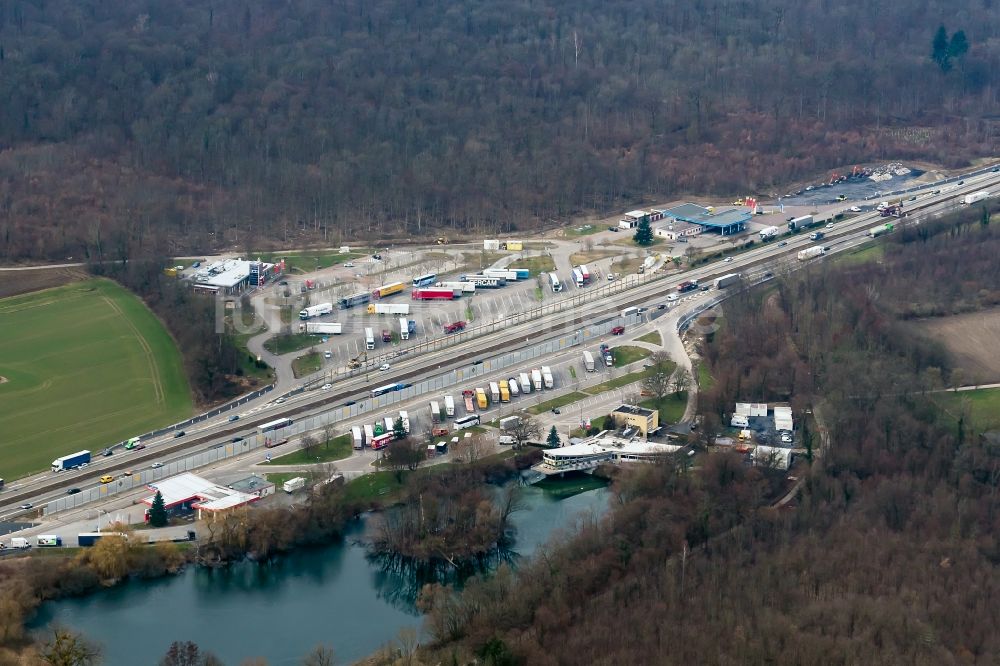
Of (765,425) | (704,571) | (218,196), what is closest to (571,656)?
(704,571)

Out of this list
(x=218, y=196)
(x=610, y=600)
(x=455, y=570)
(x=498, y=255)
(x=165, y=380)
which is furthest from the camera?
(x=218, y=196)

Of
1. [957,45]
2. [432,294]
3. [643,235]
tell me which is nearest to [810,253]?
[643,235]

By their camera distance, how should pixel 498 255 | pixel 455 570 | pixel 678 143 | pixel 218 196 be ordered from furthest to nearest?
1. pixel 678 143
2. pixel 218 196
3. pixel 498 255
4. pixel 455 570

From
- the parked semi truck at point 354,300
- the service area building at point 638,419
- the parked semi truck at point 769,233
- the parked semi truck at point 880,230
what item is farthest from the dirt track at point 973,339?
the parked semi truck at point 354,300

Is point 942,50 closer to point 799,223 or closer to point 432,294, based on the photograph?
point 799,223

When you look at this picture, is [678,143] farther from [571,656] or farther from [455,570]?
[571,656]

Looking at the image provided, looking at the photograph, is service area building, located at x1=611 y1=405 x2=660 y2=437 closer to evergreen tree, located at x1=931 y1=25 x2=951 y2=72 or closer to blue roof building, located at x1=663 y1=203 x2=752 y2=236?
blue roof building, located at x1=663 y1=203 x2=752 y2=236

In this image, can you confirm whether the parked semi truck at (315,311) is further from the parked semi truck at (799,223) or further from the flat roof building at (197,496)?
the parked semi truck at (799,223)
